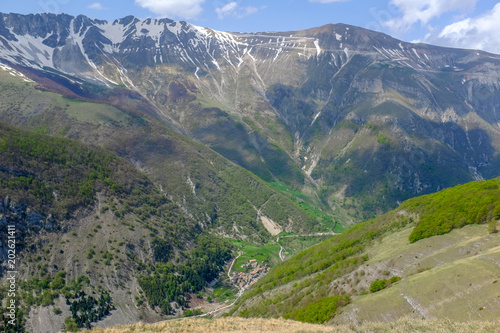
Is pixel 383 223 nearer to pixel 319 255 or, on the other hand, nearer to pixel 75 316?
pixel 319 255

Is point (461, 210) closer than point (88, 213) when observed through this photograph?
Yes

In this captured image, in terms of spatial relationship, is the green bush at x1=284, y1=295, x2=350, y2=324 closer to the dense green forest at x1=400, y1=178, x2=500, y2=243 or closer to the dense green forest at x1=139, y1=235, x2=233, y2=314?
the dense green forest at x1=400, y1=178, x2=500, y2=243

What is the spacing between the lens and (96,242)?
101 meters

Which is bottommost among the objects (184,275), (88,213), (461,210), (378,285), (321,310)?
(321,310)

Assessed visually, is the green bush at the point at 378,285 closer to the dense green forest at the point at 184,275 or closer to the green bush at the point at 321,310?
the green bush at the point at 321,310

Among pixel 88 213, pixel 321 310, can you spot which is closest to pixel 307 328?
pixel 321 310

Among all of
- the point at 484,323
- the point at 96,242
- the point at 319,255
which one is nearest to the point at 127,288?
the point at 96,242

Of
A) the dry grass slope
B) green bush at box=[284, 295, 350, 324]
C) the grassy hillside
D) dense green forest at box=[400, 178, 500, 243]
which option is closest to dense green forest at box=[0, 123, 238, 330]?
the grassy hillside

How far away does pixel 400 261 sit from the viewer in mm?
61125

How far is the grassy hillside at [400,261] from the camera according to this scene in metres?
53.9

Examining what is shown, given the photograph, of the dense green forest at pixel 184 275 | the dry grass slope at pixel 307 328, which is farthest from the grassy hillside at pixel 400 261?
the dense green forest at pixel 184 275

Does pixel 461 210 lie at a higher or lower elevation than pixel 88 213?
lower

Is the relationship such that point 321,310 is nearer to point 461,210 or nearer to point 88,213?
point 461,210

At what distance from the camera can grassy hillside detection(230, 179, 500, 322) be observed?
53925mm
